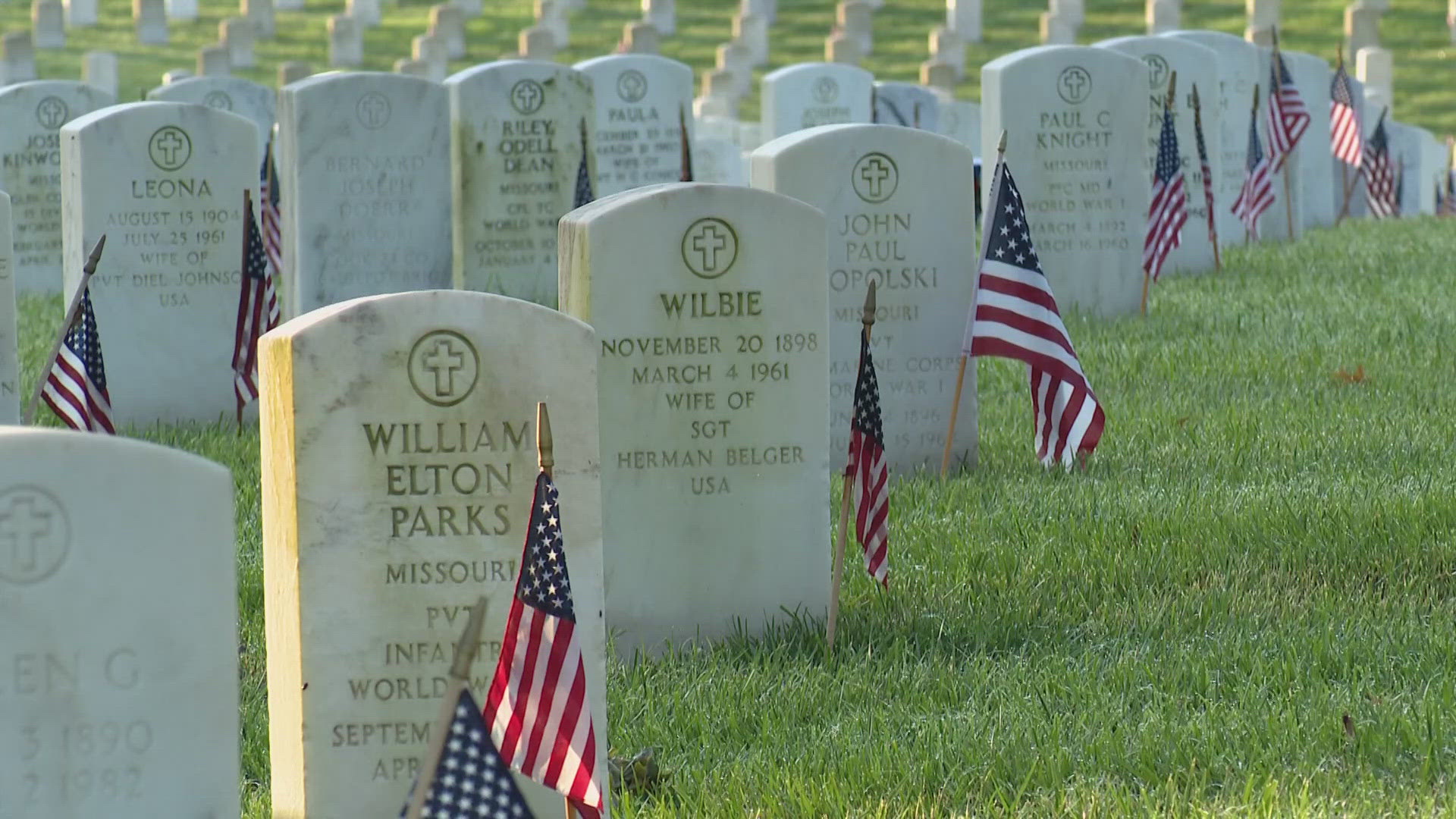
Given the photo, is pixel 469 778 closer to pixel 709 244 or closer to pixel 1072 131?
pixel 709 244

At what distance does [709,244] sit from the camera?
20.8 ft

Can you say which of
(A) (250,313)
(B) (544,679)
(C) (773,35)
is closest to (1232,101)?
(A) (250,313)

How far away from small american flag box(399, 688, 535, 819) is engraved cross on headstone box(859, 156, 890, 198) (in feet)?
16.2

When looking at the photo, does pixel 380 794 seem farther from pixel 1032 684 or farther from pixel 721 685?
pixel 1032 684

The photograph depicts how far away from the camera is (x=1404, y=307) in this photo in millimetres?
11992

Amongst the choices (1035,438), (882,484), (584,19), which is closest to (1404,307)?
(1035,438)

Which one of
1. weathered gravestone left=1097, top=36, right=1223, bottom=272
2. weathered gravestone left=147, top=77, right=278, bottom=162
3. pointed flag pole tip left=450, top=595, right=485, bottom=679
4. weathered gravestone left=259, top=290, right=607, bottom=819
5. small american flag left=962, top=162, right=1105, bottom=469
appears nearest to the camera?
pointed flag pole tip left=450, top=595, right=485, bottom=679

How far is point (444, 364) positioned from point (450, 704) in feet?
4.16

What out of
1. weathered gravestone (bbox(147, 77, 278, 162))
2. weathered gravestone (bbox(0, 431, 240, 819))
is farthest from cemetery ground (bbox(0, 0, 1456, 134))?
weathered gravestone (bbox(0, 431, 240, 819))

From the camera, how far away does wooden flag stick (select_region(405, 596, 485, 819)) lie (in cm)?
346

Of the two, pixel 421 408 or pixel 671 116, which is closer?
pixel 421 408

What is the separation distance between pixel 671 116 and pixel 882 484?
11201 millimetres

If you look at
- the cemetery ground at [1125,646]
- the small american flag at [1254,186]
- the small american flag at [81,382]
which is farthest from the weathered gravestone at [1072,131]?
the small american flag at [81,382]

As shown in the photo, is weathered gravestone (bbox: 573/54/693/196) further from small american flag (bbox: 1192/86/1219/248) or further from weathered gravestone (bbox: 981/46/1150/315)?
weathered gravestone (bbox: 981/46/1150/315)
